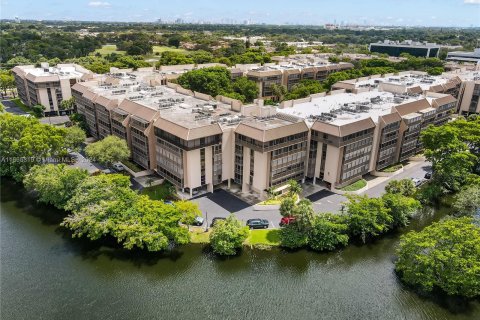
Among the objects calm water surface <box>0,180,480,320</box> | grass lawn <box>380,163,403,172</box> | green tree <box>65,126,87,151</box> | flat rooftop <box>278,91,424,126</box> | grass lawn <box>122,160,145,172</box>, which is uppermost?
flat rooftop <box>278,91,424,126</box>

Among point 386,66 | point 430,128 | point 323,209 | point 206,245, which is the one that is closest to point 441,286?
point 323,209

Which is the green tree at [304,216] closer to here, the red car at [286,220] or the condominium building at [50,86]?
the red car at [286,220]

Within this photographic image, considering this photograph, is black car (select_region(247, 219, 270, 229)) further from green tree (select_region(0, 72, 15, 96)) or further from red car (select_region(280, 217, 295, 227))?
green tree (select_region(0, 72, 15, 96))

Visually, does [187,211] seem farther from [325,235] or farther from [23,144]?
[23,144]

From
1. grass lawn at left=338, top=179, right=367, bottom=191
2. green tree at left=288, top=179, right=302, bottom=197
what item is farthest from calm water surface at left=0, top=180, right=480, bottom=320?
grass lawn at left=338, top=179, right=367, bottom=191

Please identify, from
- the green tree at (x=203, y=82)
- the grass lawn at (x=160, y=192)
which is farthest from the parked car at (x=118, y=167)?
the green tree at (x=203, y=82)

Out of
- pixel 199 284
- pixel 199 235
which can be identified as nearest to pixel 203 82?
pixel 199 235
